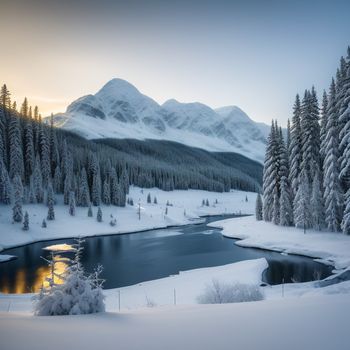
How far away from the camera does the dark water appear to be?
123ft

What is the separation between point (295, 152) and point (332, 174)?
554 inches

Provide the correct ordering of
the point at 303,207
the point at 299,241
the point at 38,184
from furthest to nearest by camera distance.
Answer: the point at 38,184 < the point at 303,207 < the point at 299,241

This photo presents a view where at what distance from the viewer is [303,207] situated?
170 ft

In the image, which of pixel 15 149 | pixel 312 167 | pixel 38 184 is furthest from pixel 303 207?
pixel 15 149

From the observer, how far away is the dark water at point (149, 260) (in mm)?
37562

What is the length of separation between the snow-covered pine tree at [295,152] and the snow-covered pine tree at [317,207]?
547cm

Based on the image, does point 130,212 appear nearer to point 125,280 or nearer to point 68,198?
point 68,198

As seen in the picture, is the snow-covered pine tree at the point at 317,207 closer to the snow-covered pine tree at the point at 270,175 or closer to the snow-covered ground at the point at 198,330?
the snow-covered pine tree at the point at 270,175

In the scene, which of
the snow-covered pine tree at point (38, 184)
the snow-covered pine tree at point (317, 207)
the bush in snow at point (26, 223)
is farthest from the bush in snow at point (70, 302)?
the snow-covered pine tree at point (38, 184)

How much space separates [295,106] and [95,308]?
61461 mm

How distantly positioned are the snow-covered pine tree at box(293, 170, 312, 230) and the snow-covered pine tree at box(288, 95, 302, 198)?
12.4 ft

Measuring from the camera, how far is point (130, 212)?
3900 inches

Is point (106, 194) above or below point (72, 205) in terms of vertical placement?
above

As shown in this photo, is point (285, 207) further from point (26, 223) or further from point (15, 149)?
point (15, 149)
